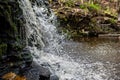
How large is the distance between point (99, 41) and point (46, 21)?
318 cm

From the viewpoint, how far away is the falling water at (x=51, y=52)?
9812mm

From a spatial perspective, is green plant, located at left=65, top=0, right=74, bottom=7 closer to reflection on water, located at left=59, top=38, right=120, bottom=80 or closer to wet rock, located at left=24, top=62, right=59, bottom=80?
reflection on water, located at left=59, top=38, right=120, bottom=80

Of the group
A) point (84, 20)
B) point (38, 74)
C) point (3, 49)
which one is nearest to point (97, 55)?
point (38, 74)

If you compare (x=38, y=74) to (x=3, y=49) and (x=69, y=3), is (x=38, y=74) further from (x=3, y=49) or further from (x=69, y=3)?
(x=69, y=3)

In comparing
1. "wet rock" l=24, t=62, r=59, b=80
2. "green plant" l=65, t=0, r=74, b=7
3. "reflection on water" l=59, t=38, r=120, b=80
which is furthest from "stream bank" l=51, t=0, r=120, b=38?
"wet rock" l=24, t=62, r=59, b=80

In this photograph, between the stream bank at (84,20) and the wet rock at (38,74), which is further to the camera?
the stream bank at (84,20)

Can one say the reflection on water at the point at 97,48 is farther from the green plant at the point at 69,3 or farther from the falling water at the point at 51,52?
the green plant at the point at 69,3

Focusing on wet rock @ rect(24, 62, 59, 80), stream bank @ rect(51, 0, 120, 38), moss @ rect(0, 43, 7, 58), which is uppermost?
stream bank @ rect(51, 0, 120, 38)

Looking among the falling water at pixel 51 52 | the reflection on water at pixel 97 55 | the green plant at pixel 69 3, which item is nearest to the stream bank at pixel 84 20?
the green plant at pixel 69 3

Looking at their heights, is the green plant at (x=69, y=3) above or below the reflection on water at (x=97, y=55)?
above

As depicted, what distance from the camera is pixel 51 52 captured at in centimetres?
1274

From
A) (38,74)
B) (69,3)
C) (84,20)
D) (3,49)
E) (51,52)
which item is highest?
(69,3)

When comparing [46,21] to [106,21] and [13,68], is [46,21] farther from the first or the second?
[13,68]

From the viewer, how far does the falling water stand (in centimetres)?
981
